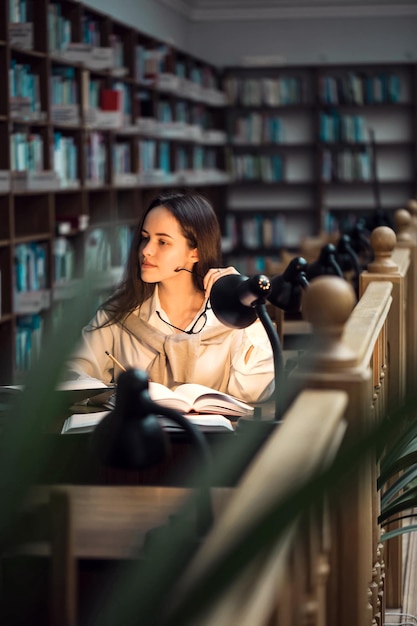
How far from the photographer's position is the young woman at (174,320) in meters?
2.65

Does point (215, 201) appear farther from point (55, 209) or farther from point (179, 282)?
point (179, 282)

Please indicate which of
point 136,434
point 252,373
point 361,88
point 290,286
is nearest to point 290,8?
point 361,88

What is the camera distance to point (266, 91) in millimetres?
10656

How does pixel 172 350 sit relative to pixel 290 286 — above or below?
below

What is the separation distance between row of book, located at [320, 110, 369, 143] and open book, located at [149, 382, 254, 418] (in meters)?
8.72

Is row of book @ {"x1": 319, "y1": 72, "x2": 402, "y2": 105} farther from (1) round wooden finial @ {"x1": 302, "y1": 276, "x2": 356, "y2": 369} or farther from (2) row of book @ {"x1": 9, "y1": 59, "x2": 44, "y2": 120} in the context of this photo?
(1) round wooden finial @ {"x1": 302, "y1": 276, "x2": 356, "y2": 369}

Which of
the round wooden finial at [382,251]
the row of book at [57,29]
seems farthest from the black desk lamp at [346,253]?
the row of book at [57,29]

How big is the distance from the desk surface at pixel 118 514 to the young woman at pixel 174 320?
3.39 ft

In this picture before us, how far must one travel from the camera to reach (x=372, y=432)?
0.71 m

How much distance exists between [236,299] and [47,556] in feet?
3.80

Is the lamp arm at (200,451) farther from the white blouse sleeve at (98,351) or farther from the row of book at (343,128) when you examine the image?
the row of book at (343,128)

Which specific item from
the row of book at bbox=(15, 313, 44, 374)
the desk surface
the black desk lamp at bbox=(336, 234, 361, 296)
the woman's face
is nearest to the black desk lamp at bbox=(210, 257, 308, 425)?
the desk surface

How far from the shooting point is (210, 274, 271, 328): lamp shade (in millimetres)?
1945

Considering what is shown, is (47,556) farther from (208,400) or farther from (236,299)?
(208,400)
